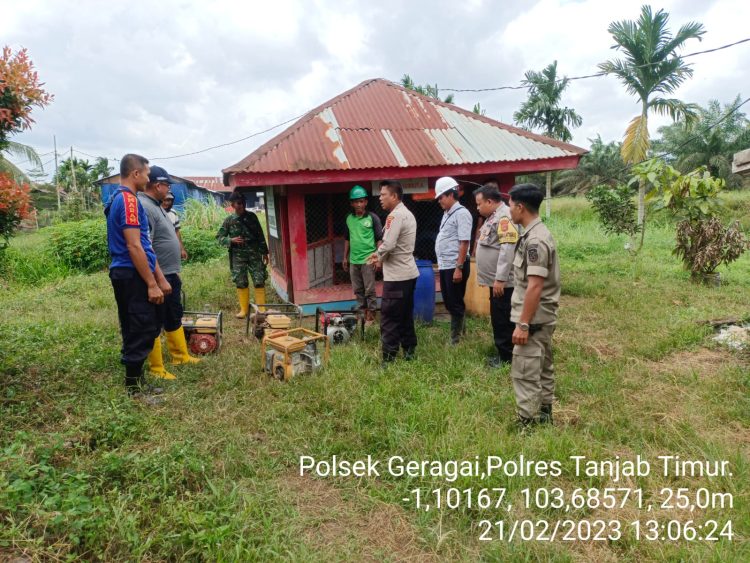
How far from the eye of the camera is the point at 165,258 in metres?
4.40

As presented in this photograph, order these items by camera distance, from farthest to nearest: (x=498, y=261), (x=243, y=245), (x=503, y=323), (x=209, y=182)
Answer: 1. (x=209, y=182)
2. (x=243, y=245)
3. (x=503, y=323)
4. (x=498, y=261)

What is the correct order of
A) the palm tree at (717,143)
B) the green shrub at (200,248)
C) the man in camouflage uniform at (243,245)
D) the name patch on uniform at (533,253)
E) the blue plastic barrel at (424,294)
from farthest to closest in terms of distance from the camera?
the palm tree at (717,143) < the green shrub at (200,248) < the man in camouflage uniform at (243,245) < the blue plastic barrel at (424,294) < the name patch on uniform at (533,253)

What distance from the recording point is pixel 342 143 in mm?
6645

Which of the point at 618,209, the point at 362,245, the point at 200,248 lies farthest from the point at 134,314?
the point at 618,209

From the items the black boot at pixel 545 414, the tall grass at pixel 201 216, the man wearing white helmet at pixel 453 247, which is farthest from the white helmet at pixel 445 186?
the tall grass at pixel 201 216

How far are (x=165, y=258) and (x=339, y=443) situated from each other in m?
2.55

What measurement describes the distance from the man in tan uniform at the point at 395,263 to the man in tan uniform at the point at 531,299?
1342 mm

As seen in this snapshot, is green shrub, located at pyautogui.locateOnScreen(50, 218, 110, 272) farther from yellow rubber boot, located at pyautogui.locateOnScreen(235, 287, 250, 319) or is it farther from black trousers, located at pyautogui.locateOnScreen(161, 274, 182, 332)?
black trousers, located at pyautogui.locateOnScreen(161, 274, 182, 332)

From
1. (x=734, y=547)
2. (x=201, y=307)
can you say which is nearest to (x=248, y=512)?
(x=734, y=547)

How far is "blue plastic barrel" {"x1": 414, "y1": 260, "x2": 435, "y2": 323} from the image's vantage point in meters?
6.05

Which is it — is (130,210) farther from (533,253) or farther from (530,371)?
(530,371)

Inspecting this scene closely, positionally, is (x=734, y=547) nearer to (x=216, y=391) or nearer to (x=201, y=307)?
(x=216, y=391)

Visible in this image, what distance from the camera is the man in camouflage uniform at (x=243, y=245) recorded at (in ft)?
20.9

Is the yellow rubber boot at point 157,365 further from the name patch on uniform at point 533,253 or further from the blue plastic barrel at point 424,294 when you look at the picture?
the name patch on uniform at point 533,253
